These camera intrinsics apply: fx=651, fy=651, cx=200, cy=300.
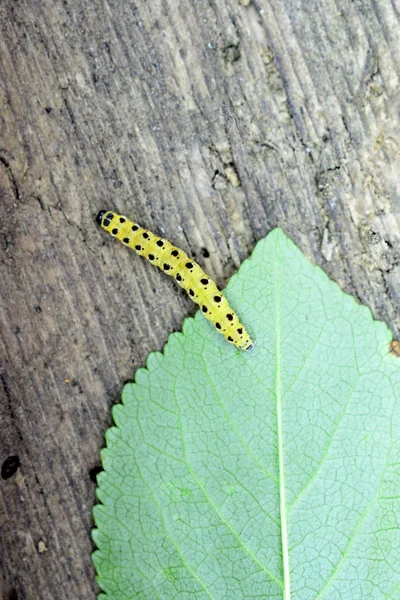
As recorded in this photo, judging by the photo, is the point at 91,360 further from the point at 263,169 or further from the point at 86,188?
the point at 263,169

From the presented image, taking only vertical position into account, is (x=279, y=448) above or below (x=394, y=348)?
below

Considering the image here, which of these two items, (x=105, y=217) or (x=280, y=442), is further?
(x=105, y=217)

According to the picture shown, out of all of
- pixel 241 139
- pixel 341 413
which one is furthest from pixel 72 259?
pixel 341 413

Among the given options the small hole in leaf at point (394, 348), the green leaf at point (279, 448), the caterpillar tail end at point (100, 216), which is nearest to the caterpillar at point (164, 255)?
the caterpillar tail end at point (100, 216)

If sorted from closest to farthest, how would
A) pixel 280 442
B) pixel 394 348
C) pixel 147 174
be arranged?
pixel 280 442 → pixel 394 348 → pixel 147 174

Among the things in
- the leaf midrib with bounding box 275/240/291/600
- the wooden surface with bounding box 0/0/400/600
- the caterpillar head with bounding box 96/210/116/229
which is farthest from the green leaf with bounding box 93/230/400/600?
the caterpillar head with bounding box 96/210/116/229

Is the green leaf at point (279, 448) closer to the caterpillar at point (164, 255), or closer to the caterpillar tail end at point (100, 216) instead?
the caterpillar at point (164, 255)

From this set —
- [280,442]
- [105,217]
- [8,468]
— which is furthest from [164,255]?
[8,468]

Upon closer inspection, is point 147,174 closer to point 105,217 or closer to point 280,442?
point 105,217
